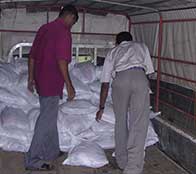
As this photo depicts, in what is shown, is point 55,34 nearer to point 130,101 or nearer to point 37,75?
point 37,75

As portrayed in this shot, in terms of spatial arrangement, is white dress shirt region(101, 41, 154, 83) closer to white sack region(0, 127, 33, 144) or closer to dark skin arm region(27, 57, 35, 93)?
dark skin arm region(27, 57, 35, 93)

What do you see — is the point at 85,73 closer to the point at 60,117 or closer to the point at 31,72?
the point at 60,117

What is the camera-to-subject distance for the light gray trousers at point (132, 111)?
4531 mm

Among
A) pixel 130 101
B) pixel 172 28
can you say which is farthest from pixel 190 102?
pixel 130 101

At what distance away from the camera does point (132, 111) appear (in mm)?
4625

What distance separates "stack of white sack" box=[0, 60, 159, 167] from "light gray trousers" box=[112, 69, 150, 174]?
0.83 m

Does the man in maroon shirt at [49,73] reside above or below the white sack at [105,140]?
above

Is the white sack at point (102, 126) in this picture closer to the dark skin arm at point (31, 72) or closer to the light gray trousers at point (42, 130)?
the light gray trousers at point (42, 130)

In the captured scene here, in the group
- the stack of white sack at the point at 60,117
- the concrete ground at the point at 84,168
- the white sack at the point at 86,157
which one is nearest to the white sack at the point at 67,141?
the stack of white sack at the point at 60,117

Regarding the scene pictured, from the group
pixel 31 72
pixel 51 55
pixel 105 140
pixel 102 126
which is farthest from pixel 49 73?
pixel 105 140

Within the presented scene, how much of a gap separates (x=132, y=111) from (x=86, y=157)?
793 millimetres

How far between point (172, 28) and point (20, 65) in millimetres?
2230

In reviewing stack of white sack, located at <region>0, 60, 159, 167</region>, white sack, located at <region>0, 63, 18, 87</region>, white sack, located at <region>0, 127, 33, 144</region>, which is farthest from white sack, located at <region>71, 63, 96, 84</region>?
white sack, located at <region>0, 127, 33, 144</region>

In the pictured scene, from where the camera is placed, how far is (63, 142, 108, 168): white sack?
4.89 meters
